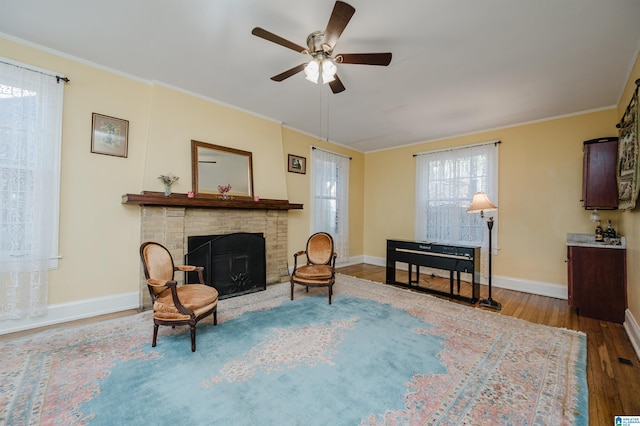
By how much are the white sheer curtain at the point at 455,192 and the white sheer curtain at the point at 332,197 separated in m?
1.58

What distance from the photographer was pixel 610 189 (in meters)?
3.30

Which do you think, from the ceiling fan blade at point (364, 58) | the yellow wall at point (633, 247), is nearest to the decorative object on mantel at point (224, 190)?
the ceiling fan blade at point (364, 58)

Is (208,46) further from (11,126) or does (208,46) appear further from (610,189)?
(610,189)

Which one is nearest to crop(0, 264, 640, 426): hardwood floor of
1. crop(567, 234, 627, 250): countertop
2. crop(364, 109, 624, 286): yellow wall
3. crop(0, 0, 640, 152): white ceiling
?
crop(364, 109, 624, 286): yellow wall

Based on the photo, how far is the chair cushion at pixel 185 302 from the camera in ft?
7.55

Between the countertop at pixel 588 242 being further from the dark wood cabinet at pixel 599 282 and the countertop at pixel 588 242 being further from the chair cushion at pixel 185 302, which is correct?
the chair cushion at pixel 185 302

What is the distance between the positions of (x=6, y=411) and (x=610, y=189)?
237 inches

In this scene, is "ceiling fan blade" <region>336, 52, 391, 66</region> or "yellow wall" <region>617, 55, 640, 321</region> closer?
"ceiling fan blade" <region>336, 52, 391, 66</region>

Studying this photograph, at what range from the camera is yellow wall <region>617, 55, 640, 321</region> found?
2.52m

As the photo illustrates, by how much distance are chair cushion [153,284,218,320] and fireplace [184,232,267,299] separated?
34.4 inches

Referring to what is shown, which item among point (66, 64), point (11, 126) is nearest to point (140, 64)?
point (66, 64)

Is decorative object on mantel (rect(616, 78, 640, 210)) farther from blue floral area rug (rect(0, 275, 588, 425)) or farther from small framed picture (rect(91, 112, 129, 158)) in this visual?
small framed picture (rect(91, 112, 129, 158))

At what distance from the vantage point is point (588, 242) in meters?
3.44

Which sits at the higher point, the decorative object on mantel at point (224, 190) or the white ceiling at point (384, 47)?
the white ceiling at point (384, 47)
